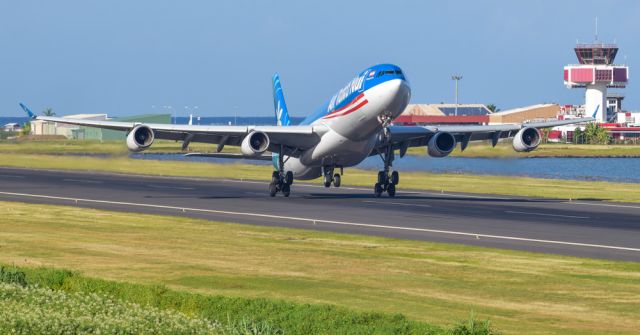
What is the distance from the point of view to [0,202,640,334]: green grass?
74.3 feet

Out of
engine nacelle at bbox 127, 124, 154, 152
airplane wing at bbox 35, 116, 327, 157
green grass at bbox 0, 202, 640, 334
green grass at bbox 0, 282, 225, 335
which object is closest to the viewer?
green grass at bbox 0, 282, 225, 335

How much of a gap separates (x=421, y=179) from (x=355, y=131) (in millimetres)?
27978

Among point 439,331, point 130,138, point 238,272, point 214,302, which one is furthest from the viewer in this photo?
point 130,138

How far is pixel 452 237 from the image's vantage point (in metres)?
39.5

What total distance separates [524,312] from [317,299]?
14.3ft

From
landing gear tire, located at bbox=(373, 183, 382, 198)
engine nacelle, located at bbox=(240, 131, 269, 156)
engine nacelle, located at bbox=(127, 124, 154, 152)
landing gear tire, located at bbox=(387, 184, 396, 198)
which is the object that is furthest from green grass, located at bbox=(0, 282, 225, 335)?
landing gear tire, located at bbox=(373, 183, 382, 198)

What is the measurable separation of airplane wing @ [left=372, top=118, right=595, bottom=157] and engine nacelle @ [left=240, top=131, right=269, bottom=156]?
19.2 feet

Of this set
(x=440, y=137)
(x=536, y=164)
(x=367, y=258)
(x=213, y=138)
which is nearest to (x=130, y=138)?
(x=213, y=138)

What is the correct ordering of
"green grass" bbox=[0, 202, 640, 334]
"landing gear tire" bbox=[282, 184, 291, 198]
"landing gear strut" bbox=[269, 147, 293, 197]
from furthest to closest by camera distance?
"landing gear tire" bbox=[282, 184, 291, 198], "landing gear strut" bbox=[269, 147, 293, 197], "green grass" bbox=[0, 202, 640, 334]

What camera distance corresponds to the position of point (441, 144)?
60000 millimetres

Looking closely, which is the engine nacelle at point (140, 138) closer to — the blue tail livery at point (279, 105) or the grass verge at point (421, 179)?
the blue tail livery at point (279, 105)

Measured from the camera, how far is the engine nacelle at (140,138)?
5619 cm

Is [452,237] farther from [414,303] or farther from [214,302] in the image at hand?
[214,302]

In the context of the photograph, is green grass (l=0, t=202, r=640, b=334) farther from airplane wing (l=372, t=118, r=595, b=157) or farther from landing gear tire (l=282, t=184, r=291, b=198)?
airplane wing (l=372, t=118, r=595, b=157)
